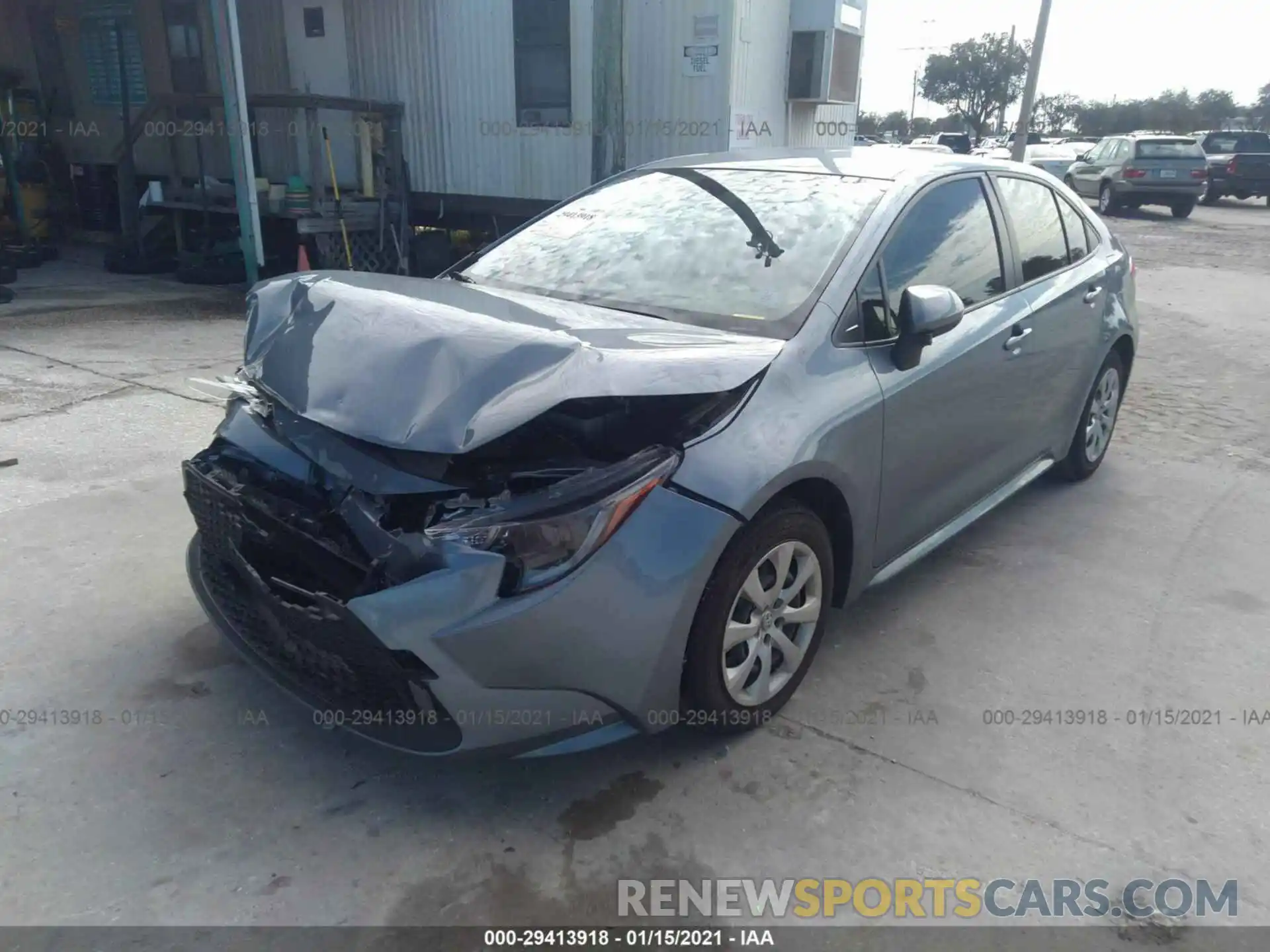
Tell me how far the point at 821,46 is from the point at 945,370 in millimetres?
7932

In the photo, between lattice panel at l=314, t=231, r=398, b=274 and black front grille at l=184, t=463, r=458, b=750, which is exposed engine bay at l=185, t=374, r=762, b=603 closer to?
black front grille at l=184, t=463, r=458, b=750

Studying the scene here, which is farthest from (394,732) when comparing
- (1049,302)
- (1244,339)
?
(1244,339)

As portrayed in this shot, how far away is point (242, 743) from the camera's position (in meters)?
2.84

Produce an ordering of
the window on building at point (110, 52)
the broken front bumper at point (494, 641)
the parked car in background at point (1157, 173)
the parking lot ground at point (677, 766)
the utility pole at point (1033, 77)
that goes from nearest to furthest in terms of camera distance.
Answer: the broken front bumper at point (494, 641) → the parking lot ground at point (677, 766) → the window on building at point (110, 52) → the utility pole at point (1033, 77) → the parked car in background at point (1157, 173)

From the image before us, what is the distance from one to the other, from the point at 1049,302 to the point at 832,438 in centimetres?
186

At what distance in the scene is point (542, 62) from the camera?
10320 mm

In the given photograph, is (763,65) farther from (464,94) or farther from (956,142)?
(956,142)

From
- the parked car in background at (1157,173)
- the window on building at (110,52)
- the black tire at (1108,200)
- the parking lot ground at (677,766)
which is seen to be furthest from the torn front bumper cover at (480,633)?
the black tire at (1108,200)

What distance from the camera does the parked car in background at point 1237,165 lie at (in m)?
24.3

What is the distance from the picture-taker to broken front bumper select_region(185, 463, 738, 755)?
2293mm

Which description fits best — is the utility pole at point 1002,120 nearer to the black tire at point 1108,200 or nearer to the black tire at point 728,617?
the black tire at point 1108,200

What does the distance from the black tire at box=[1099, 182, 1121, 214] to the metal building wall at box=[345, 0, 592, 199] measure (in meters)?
16.0

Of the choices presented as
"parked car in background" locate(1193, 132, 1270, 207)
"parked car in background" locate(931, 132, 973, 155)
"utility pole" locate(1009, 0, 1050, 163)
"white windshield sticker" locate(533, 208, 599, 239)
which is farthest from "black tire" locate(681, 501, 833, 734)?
"parked car in background" locate(931, 132, 973, 155)

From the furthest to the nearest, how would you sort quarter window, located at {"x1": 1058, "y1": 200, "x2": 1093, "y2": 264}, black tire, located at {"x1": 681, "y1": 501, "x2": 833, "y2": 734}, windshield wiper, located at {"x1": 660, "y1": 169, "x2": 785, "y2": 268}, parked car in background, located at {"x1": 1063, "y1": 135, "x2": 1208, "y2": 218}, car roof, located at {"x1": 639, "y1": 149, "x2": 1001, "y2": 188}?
parked car in background, located at {"x1": 1063, "y1": 135, "x2": 1208, "y2": 218}
quarter window, located at {"x1": 1058, "y1": 200, "x2": 1093, "y2": 264}
car roof, located at {"x1": 639, "y1": 149, "x2": 1001, "y2": 188}
windshield wiper, located at {"x1": 660, "y1": 169, "x2": 785, "y2": 268}
black tire, located at {"x1": 681, "y1": 501, "x2": 833, "y2": 734}
